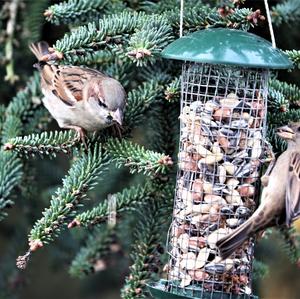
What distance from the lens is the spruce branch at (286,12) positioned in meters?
3.43

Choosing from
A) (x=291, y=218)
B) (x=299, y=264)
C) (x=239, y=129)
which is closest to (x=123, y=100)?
(x=239, y=129)

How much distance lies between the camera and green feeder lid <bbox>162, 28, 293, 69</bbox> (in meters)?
2.70

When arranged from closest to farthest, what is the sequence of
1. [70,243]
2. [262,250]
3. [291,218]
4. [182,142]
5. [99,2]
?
1. [291,218]
2. [182,142]
3. [99,2]
4. [70,243]
5. [262,250]

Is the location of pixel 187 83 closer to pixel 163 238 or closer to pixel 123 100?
pixel 123 100

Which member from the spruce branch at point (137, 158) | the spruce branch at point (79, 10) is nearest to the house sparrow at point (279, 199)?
the spruce branch at point (137, 158)

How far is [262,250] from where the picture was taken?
460cm

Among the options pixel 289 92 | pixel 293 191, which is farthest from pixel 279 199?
pixel 289 92

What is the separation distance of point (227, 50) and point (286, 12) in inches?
32.9

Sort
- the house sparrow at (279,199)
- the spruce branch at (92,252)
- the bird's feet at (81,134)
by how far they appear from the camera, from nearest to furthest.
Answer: the house sparrow at (279,199) → the bird's feet at (81,134) → the spruce branch at (92,252)

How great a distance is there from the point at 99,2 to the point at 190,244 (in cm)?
104

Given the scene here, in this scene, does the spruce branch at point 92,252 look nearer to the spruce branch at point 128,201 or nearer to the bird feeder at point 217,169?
the spruce branch at point 128,201

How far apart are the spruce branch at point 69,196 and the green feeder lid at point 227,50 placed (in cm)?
50

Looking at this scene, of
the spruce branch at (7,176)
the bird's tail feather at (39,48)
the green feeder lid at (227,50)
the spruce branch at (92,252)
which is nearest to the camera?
the green feeder lid at (227,50)

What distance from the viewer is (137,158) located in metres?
2.97
